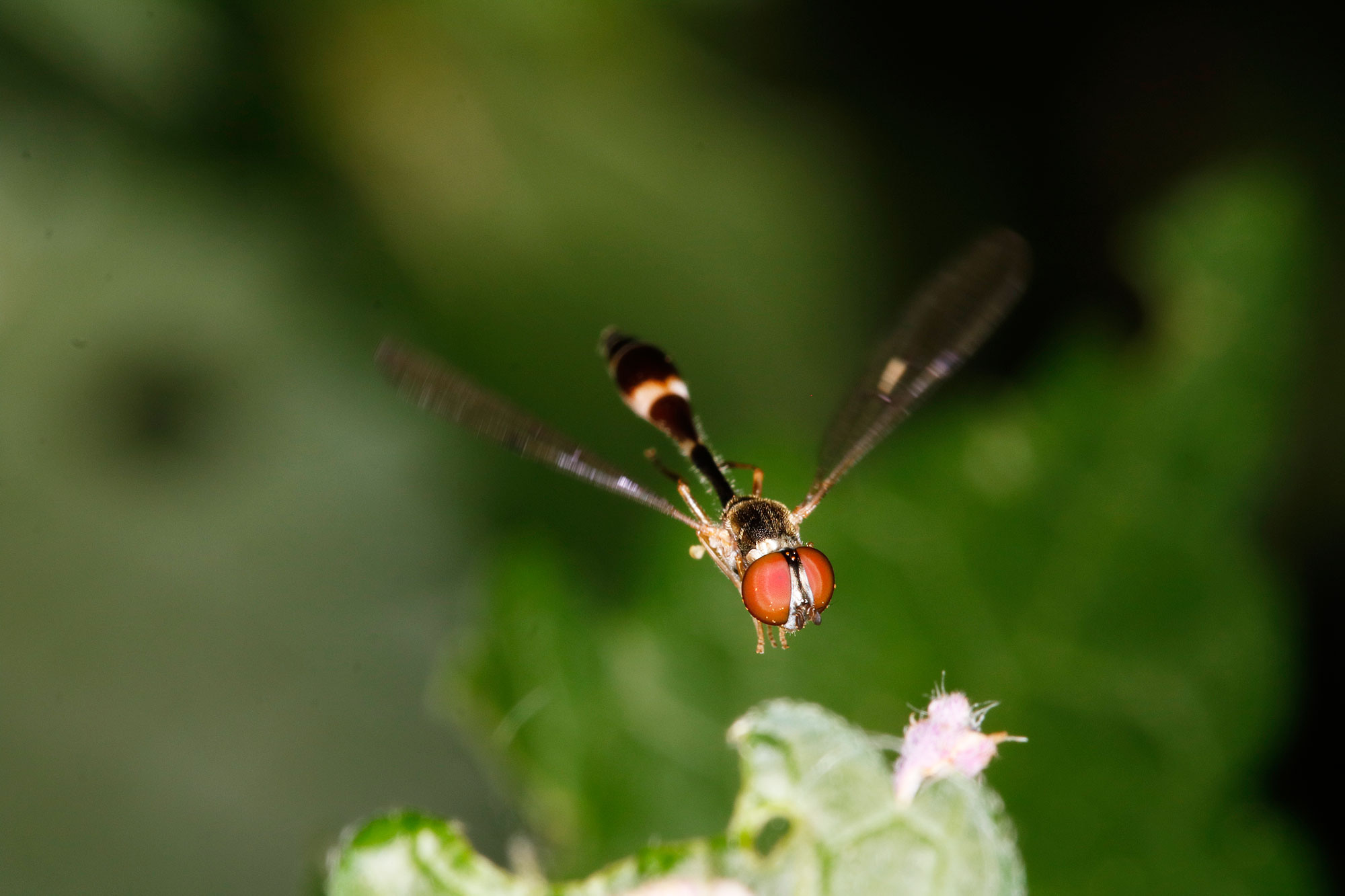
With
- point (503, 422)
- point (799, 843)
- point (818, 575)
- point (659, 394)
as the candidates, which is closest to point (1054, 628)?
point (818, 575)

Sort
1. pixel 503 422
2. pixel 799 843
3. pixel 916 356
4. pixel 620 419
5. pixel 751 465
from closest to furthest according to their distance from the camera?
1. pixel 799 843
2. pixel 503 422
3. pixel 916 356
4. pixel 751 465
5. pixel 620 419

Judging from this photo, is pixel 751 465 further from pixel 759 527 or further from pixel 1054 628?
pixel 1054 628

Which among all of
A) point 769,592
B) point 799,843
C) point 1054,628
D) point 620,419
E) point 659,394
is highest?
point 620,419

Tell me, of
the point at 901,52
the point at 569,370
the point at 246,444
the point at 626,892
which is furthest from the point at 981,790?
the point at 901,52

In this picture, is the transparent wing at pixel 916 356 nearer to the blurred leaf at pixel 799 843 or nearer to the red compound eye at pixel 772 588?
the red compound eye at pixel 772 588

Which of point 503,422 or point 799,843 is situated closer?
point 799,843

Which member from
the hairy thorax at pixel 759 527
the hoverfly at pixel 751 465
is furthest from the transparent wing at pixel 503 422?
the hairy thorax at pixel 759 527

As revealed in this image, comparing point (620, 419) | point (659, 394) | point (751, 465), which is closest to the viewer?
point (659, 394)
